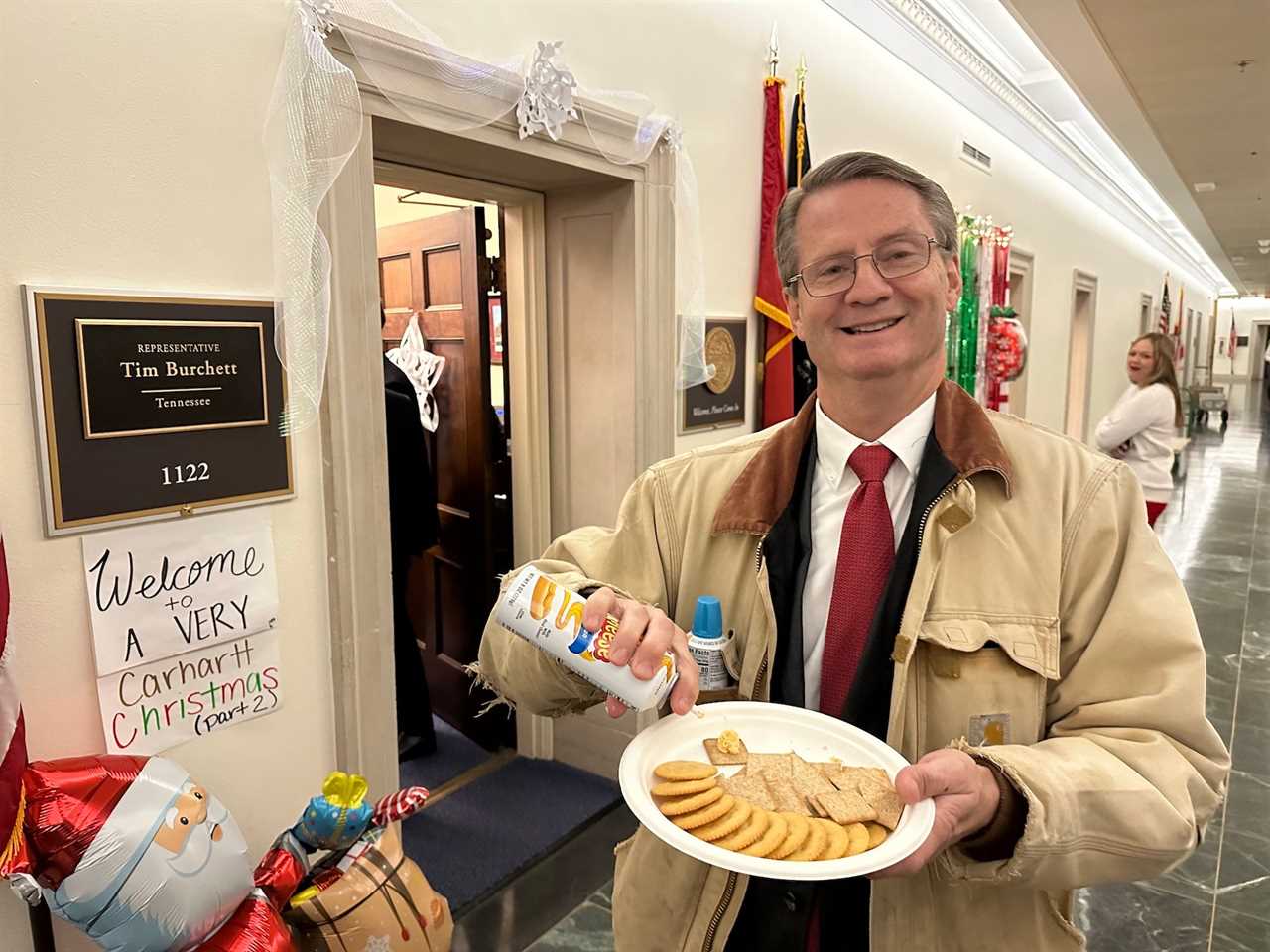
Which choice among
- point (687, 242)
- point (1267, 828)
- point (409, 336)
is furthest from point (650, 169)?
point (1267, 828)

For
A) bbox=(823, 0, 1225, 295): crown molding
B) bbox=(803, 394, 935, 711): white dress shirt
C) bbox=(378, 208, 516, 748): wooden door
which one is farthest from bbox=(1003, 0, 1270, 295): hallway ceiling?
Answer: bbox=(803, 394, 935, 711): white dress shirt

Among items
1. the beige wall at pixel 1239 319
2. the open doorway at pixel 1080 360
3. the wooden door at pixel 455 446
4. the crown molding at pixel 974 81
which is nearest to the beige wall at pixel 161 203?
the wooden door at pixel 455 446

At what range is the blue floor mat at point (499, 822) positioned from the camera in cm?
266

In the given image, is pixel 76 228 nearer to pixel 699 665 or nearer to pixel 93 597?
pixel 93 597

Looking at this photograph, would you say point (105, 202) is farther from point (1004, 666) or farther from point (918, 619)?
point (1004, 666)

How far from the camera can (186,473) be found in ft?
5.48

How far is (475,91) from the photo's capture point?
2.13m

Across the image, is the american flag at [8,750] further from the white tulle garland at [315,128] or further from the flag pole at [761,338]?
the flag pole at [761,338]

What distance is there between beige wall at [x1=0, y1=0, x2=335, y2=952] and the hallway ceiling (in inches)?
135

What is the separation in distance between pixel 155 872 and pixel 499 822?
1.73 meters

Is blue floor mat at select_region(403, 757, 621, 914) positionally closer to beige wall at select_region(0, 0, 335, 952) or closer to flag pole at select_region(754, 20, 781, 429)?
beige wall at select_region(0, 0, 335, 952)

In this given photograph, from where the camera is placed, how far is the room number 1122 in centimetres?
164

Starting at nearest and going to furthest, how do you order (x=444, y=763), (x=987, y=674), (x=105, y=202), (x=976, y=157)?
(x=987, y=674) → (x=105, y=202) → (x=444, y=763) → (x=976, y=157)

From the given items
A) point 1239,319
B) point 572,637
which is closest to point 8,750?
point 572,637
